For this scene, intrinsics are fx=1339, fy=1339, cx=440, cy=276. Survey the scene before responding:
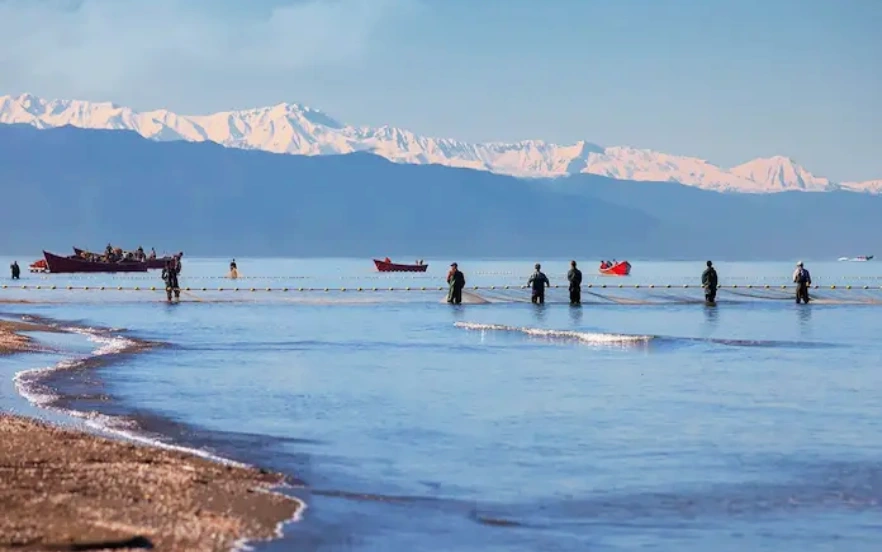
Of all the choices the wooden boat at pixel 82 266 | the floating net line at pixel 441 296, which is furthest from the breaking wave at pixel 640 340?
the wooden boat at pixel 82 266

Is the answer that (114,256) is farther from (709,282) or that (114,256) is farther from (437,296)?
(709,282)

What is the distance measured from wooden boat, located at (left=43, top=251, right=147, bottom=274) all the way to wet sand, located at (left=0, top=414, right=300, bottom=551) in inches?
3990

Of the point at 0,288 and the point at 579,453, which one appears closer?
the point at 579,453

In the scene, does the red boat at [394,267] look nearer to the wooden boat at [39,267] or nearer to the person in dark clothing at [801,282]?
the wooden boat at [39,267]

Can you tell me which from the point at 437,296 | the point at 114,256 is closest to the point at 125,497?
the point at 437,296

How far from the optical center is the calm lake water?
36.5 feet

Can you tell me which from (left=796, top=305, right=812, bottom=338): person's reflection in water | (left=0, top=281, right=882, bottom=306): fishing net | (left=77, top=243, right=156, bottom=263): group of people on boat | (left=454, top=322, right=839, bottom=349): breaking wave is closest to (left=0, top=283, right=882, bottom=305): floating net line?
(left=0, top=281, right=882, bottom=306): fishing net

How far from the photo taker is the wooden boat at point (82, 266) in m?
113

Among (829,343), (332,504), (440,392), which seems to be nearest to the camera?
(332,504)

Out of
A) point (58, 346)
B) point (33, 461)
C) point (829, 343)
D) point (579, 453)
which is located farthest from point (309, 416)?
point (829, 343)

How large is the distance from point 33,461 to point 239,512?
275 centimetres

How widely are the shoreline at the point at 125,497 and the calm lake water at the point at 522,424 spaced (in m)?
0.48

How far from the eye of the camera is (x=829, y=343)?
3541cm

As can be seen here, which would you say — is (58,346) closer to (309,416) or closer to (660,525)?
(309,416)
